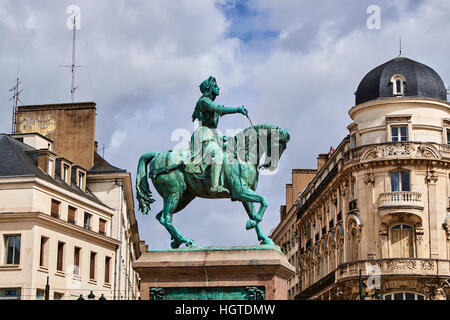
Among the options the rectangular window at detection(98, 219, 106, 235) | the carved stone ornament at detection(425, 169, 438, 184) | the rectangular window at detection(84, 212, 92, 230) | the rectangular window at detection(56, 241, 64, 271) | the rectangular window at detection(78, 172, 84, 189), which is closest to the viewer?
the rectangular window at detection(56, 241, 64, 271)

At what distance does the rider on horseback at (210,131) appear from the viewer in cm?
1680

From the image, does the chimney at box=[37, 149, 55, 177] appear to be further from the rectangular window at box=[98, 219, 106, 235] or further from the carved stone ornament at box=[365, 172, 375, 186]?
the carved stone ornament at box=[365, 172, 375, 186]

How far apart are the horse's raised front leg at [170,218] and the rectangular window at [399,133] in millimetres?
40973

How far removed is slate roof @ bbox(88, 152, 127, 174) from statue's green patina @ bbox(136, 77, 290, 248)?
42.3m

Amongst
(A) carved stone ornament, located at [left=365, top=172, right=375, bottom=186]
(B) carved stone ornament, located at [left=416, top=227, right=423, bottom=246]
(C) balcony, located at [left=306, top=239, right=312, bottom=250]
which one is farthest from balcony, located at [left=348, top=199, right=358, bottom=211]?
(C) balcony, located at [left=306, top=239, right=312, bottom=250]

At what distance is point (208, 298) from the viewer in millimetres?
16062

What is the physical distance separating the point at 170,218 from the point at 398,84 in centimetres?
4345

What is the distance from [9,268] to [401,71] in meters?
28.5

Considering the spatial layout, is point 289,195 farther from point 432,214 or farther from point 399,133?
point 432,214

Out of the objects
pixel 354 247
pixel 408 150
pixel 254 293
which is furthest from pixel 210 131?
pixel 354 247

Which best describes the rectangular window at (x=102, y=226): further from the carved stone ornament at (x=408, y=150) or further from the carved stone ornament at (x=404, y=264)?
the carved stone ornament at (x=404, y=264)

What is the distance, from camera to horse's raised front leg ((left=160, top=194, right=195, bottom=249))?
17016 millimetres

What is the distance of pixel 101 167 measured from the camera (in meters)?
60.8

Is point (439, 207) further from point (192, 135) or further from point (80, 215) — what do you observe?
point (192, 135)
